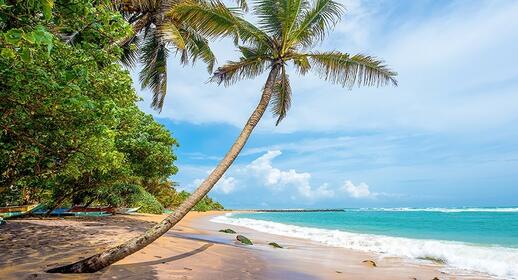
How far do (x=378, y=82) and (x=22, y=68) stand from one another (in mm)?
8098

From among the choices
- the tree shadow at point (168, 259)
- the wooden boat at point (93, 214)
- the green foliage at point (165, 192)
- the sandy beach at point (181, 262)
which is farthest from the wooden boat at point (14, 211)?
the green foliage at point (165, 192)

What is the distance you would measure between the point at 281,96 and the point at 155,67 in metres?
7.93

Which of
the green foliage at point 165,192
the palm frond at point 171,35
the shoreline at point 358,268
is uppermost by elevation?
the palm frond at point 171,35

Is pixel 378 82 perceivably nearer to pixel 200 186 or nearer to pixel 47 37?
pixel 200 186

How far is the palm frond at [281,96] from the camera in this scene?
11086 millimetres

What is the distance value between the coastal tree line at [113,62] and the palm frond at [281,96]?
0.03m

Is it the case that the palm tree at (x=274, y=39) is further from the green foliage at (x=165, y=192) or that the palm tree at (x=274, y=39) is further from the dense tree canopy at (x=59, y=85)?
the green foliage at (x=165, y=192)

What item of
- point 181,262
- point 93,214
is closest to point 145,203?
point 93,214

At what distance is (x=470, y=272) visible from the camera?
998cm

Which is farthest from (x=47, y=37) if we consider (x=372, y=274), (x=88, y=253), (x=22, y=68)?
(x=372, y=274)

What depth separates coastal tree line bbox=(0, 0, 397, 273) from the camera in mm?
4578

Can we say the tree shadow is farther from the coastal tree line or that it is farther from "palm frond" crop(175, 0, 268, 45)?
"palm frond" crop(175, 0, 268, 45)

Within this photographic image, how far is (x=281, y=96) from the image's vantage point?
1146 cm

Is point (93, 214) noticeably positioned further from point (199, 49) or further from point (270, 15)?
point (270, 15)
